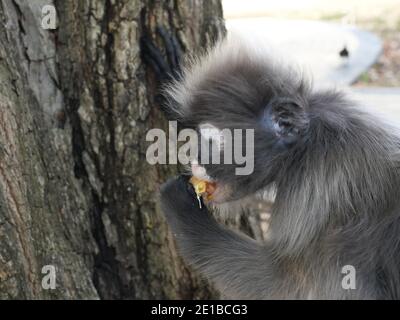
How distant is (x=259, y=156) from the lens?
251cm

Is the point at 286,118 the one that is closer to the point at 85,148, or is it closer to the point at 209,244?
the point at 209,244

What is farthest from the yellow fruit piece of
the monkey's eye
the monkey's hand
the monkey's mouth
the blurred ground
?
the blurred ground

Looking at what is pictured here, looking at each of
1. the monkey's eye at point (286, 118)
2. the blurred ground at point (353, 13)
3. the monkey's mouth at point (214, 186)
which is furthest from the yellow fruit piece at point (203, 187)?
the blurred ground at point (353, 13)

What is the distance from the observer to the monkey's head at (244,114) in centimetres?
247

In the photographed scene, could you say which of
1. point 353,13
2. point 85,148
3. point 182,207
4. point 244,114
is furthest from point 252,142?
point 353,13

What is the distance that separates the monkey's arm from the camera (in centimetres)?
279

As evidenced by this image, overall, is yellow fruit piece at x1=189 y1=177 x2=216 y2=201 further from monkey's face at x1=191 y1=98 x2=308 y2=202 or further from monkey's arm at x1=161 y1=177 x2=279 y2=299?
monkey's arm at x1=161 y1=177 x2=279 y2=299

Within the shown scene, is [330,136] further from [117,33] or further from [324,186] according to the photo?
[117,33]

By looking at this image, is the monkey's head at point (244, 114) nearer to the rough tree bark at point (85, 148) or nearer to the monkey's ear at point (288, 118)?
the monkey's ear at point (288, 118)

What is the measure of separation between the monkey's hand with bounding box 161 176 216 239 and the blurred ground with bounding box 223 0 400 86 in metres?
7.68

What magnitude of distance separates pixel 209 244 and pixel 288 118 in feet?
2.55

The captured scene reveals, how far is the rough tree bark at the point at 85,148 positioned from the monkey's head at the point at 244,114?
43cm
